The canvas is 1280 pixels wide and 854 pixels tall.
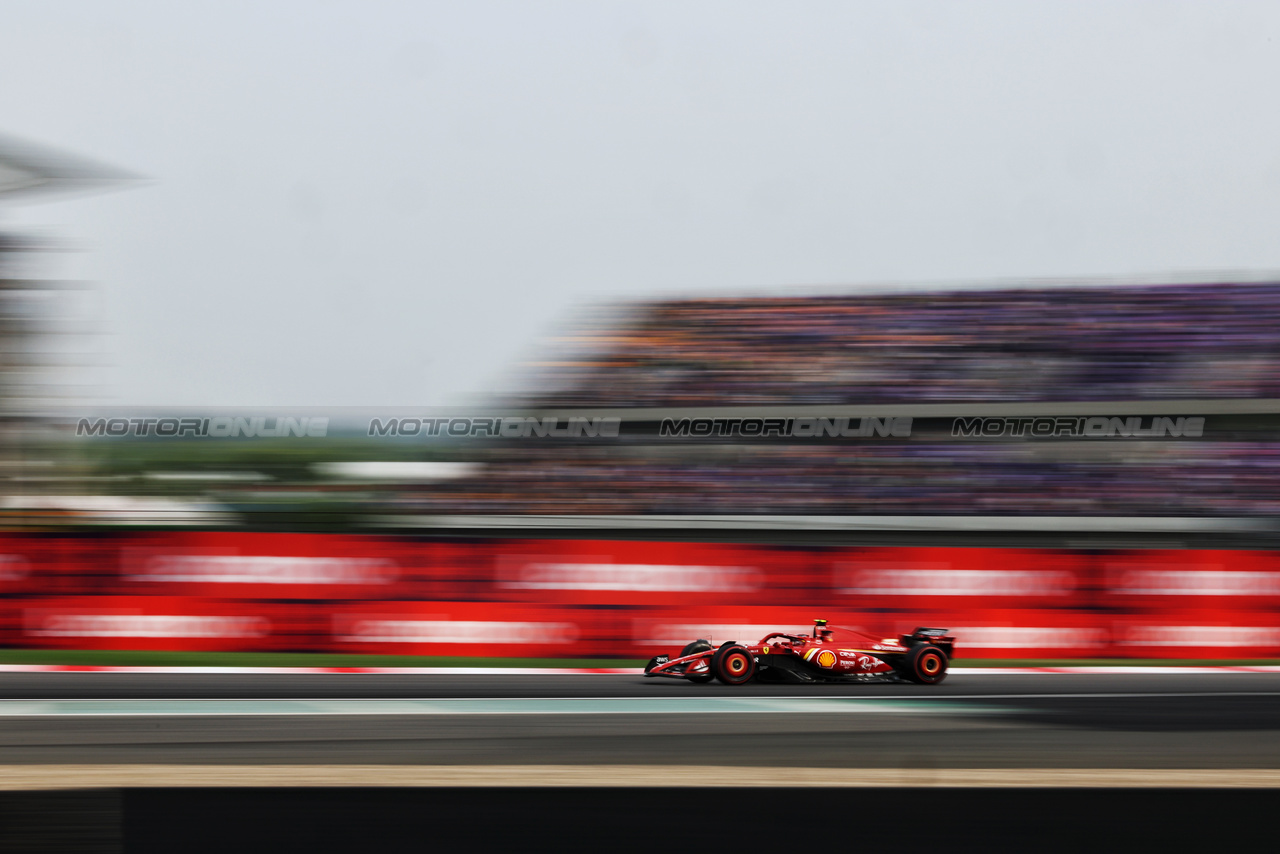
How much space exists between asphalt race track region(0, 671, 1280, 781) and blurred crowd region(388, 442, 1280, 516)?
9.44ft

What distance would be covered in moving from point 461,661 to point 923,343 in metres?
8.19

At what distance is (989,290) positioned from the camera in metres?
16.7

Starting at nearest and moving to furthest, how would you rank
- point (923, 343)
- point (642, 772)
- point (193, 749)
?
point (642, 772) < point (193, 749) < point (923, 343)

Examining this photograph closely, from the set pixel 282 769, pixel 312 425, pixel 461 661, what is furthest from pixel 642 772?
pixel 312 425

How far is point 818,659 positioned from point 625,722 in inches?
97.4

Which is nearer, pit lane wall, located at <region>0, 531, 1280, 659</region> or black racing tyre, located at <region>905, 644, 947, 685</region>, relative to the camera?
black racing tyre, located at <region>905, 644, 947, 685</region>

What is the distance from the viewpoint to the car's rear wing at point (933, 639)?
877cm

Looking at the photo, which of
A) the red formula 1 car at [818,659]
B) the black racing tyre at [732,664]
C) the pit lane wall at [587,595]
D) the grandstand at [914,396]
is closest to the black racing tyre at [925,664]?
the red formula 1 car at [818,659]

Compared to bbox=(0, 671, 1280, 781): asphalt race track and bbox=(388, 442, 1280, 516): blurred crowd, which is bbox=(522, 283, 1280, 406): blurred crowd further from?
bbox=(0, 671, 1280, 781): asphalt race track

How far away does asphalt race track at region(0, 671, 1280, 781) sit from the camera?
16.2 ft

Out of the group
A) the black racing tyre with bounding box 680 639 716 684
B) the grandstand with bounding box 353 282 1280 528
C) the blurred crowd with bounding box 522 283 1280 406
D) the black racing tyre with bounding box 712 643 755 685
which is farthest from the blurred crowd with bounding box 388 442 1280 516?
the black racing tyre with bounding box 712 643 755 685

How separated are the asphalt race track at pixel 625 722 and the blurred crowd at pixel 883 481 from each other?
2876mm

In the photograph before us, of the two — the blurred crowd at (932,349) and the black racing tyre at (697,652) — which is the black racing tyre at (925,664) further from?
the blurred crowd at (932,349)

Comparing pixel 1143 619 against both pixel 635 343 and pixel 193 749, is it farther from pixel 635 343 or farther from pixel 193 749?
pixel 193 749
